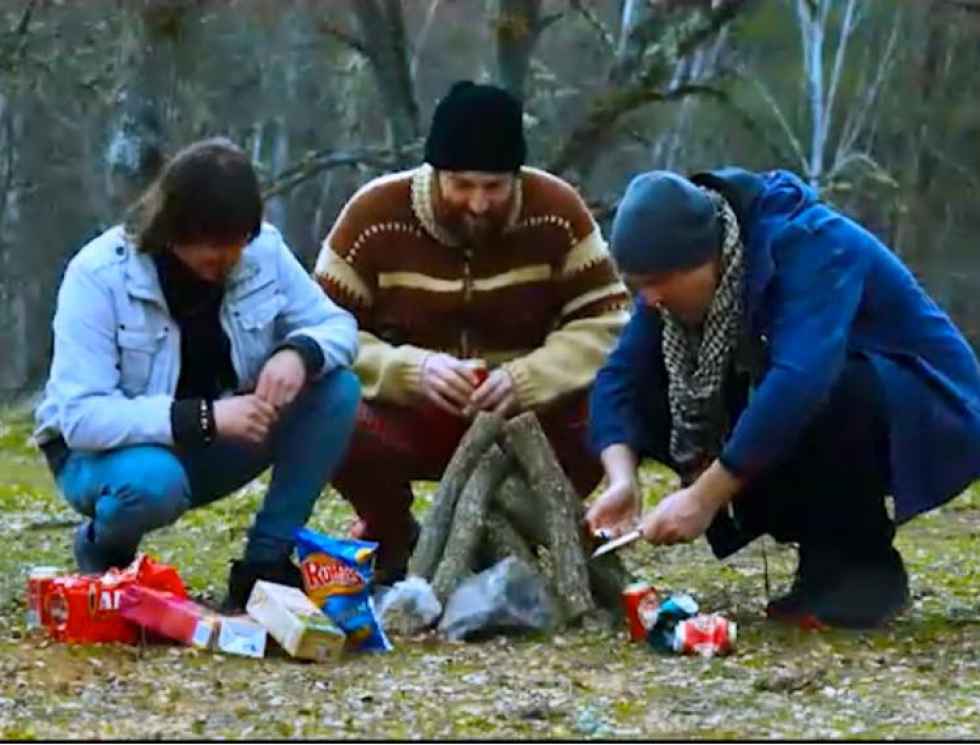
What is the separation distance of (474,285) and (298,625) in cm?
124

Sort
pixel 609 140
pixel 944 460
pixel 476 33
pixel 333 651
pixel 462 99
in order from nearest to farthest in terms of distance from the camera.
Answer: pixel 333 651 < pixel 944 460 < pixel 462 99 < pixel 609 140 < pixel 476 33

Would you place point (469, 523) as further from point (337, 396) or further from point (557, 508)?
point (337, 396)

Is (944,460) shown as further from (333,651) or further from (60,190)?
(60,190)

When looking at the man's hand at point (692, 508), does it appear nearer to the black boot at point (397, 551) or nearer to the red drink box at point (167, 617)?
the red drink box at point (167, 617)

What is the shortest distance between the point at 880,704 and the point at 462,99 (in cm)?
185

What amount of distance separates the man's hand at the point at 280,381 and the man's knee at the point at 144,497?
9.1 inches

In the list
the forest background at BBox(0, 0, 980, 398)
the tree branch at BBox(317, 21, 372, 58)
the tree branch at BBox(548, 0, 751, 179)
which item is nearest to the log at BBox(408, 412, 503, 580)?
the tree branch at BBox(548, 0, 751, 179)

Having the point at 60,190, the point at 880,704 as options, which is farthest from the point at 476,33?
the point at 880,704

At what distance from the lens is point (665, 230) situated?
4496mm

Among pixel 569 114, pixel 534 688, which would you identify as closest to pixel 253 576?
pixel 534 688

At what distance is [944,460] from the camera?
4766 millimetres

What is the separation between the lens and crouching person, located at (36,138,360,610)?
184 inches

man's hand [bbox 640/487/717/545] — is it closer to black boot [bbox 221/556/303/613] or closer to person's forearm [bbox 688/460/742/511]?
person's forearm [bbox 688/460/742/511]

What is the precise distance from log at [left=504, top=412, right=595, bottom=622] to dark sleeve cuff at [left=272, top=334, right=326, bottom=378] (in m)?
0.45
